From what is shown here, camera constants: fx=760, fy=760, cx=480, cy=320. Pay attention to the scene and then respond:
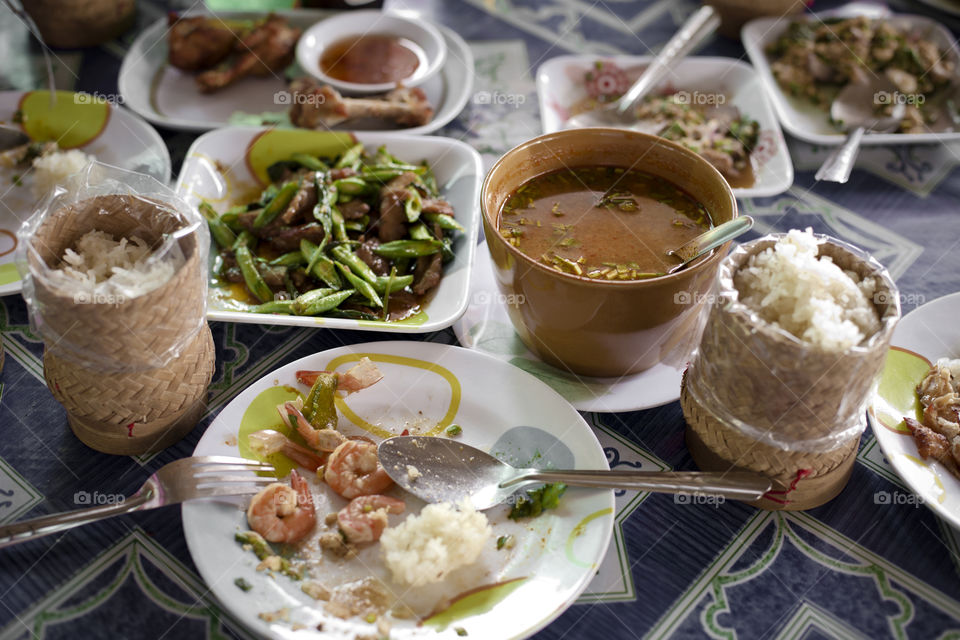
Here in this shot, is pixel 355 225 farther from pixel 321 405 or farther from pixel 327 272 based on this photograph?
pixel 321 405

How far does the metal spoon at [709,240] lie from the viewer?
1.98 metres

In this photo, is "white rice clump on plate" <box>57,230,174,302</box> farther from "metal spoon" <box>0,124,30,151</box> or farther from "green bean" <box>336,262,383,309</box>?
"metal spoon" <box>0,124,30,151</box>

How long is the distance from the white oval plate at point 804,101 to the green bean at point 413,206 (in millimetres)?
1649

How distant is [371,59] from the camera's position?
3.61 meters

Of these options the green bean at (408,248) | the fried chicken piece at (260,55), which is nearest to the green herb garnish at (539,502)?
the green bean at (408,248)

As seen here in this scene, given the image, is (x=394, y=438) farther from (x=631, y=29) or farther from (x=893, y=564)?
(x=631, y=29)

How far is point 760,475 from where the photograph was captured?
190 centimetres

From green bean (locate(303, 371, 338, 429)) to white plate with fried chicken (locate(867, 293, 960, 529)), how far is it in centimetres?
143

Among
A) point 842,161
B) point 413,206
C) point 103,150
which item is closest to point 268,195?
point 413,206

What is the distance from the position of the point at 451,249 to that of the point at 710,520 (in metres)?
1.25

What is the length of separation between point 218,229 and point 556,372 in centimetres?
132

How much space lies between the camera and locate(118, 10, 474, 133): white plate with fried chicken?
3.21 m

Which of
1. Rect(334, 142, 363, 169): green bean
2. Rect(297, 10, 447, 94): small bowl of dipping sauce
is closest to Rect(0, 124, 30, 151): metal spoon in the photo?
Rect(297, 10, 447, 94): small bowl of dipping sauce

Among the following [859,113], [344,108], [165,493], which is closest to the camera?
[165,493]
